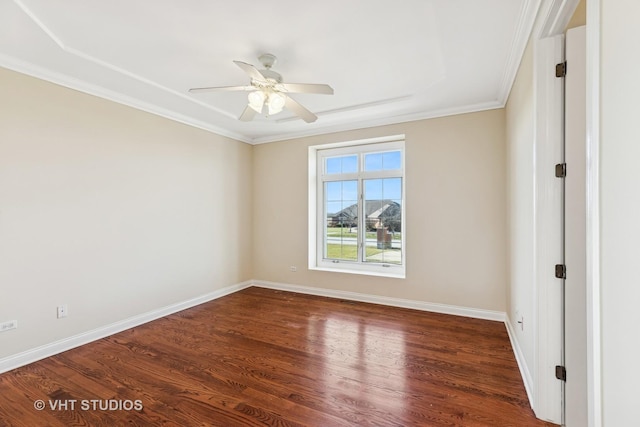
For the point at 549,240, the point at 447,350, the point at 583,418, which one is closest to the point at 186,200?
the point at 447,350

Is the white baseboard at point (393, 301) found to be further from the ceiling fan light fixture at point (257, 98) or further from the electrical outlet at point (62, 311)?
the ceiling fan light fixture at point (257, 98)

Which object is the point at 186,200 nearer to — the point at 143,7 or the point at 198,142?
the point at 198,142

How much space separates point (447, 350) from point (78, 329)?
3573mm

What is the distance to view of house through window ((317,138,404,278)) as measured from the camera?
14.0 feet

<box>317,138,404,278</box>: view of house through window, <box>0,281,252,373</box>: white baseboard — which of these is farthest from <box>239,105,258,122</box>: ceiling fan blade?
<box>0,281,252,373</box>: white baseboard

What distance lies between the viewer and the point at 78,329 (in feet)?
9.41

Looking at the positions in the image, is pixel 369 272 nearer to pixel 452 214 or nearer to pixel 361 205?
pixel 361 205

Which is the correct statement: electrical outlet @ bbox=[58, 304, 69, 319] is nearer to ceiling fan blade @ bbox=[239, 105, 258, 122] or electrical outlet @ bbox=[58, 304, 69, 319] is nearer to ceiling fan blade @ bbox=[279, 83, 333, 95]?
ceiling fan blade @ bbox=[239, 105, 258, 122]

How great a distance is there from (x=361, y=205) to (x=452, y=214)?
133 centimetres

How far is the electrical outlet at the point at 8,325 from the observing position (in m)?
2.39

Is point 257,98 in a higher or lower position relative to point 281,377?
higher

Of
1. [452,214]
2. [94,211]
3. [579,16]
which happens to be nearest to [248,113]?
[94,211]

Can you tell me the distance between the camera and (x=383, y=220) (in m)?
4.37

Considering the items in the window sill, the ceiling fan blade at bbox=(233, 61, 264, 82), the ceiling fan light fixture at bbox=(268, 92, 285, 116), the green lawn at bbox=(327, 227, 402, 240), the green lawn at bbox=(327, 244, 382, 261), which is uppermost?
the ceiling fan blade at bbox=(233, 61, 264, 82)
